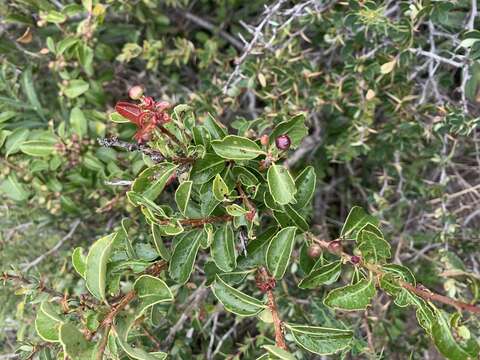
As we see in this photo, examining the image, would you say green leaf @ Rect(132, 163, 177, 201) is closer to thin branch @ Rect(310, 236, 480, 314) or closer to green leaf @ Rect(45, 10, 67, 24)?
thin branch @ Rect(310, 236, 480, 314)

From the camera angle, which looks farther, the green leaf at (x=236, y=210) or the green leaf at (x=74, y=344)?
the green leaf at (x=236, y=210)

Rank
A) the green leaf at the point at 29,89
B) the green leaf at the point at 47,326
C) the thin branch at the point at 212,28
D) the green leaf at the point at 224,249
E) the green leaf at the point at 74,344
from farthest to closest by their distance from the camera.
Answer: the thin branch at the point at 212,28, the green leaf at the point at 29,89, the green leaf at the point at 224,249, the green leaf at the point at 47,326, the green leaf at the point at 74,344

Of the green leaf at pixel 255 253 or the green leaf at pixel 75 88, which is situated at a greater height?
the green leaf at pixel 255 253

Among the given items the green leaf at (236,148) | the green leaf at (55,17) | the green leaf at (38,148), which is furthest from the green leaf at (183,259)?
the green leaf at (55,17)

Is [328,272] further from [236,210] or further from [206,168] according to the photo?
[206,168]

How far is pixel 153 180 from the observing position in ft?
4.18

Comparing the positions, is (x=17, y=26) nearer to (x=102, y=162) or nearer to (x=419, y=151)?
(x=102, y=162)

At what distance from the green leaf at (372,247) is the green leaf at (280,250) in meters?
0.16

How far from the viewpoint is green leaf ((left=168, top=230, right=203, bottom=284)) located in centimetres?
129

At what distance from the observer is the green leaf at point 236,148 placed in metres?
1.25

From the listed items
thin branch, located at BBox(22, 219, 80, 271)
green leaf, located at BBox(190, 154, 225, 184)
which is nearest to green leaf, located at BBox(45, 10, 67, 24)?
thin branch, located at BBox(22, 219, 80, 271)

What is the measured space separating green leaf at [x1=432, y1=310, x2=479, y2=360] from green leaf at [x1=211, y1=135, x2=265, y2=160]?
55 cm

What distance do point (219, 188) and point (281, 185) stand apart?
150mm

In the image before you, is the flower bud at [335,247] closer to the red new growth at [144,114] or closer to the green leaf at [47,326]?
the red new growth at [144,114]
